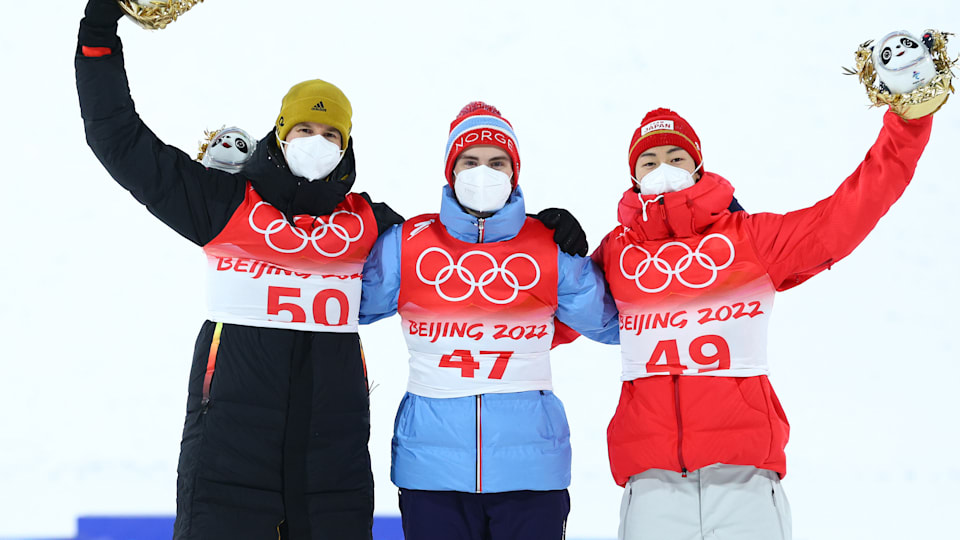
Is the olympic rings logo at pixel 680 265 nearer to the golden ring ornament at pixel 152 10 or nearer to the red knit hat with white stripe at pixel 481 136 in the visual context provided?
the red knit hat with white stripe at pixel 481 136

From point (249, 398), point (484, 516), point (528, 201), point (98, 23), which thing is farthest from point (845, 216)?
point (528, 201)

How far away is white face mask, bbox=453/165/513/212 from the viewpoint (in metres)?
2.34

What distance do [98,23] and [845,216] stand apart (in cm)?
192

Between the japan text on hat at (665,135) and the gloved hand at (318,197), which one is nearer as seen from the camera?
the gloved hand at (318,197)

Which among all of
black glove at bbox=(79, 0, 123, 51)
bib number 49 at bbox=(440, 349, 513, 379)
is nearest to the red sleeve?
bib number 49 at bbox=(440, 349, 513, 379)

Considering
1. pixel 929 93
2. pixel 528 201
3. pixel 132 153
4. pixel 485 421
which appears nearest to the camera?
pixel 929 93

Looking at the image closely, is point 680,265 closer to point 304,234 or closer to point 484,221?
point 484,221

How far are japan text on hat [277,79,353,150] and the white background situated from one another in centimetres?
204

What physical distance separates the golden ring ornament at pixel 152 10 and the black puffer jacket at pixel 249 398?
0.11m

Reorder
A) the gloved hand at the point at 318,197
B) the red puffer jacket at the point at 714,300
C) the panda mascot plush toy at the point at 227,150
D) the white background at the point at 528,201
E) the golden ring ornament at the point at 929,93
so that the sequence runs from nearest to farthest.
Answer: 1. the golden ring ornament at the point at 929,93
2. the red puffer jacket at the point at 714,300
3. the gloved hand at the point at 318,197
4. the panda mascot plush toy at the point at 227,150
5. the white background at the point at 528,201

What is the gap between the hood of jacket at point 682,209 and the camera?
2.28 m

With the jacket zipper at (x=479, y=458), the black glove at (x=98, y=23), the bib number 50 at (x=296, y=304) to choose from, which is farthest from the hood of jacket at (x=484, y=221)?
the black glove at (x=98, y=23)

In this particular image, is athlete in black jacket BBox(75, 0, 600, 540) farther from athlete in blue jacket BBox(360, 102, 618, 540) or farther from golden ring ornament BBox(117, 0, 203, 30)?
athlete in blue jacket BBox(360, 102, 618, 540)

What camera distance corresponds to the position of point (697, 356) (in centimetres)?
223
